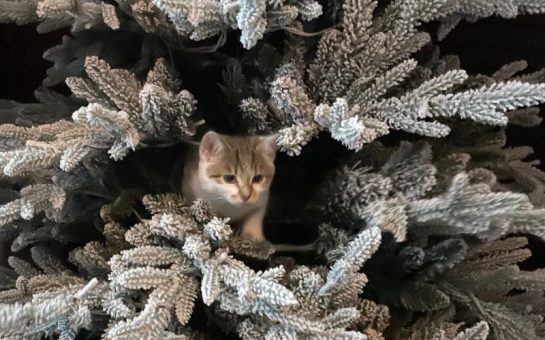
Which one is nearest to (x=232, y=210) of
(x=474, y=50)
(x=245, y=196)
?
(x=245, y=196)

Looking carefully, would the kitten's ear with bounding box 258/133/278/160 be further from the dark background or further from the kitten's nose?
the dark background

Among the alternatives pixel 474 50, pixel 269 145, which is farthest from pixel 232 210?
pixel 474 50

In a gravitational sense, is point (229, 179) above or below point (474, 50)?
below

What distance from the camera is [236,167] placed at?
96cm

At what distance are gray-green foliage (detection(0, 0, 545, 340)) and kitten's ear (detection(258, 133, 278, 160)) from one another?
0.05 ft

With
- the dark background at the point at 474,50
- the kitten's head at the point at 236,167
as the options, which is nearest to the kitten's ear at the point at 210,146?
the kitten's head at the point at 236,167

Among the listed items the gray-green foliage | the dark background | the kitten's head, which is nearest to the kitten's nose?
the kitten's head

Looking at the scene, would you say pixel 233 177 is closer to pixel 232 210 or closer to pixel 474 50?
pixel 232 210

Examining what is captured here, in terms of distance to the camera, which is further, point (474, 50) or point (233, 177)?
point (474, 50)

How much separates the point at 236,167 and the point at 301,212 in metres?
0.12

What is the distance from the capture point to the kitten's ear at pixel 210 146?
34.2 inches

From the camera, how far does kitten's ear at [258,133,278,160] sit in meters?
0.84

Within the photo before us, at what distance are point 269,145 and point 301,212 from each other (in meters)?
0.10

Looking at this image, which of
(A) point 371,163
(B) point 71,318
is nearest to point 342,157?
(A) point 371,163
